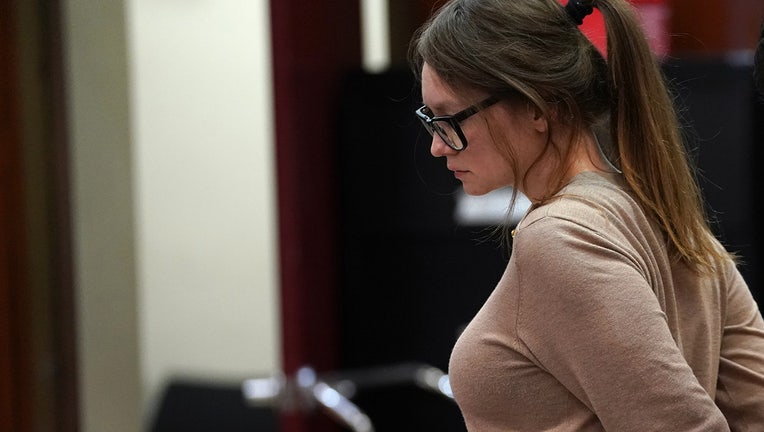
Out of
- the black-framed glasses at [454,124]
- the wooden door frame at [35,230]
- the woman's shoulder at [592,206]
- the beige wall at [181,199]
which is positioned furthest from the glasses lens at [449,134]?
the beige wall at [181,199]

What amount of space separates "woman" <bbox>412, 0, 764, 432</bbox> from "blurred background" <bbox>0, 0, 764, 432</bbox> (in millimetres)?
771

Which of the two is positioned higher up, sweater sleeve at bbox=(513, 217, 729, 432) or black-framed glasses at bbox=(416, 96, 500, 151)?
black-framed glasses at bbox=(416, 96, 500, 151)

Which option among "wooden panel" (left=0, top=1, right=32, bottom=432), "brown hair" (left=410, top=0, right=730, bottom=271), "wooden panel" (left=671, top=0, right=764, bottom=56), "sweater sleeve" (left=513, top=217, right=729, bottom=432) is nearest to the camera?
"sweater sleeve" (left=513, top=217, right=729, bottom=432)

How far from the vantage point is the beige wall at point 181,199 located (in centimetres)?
251

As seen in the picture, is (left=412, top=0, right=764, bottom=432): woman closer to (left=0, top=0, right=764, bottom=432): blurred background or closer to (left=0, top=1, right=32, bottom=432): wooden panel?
(left=0, top=0, right=764, bottom=432): blurred background

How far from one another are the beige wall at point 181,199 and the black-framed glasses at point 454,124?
145 cm

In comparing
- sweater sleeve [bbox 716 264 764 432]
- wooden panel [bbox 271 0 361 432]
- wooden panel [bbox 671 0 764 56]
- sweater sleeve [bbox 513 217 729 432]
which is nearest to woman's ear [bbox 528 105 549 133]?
sweater sleeve [bbox 513 217 729 432]

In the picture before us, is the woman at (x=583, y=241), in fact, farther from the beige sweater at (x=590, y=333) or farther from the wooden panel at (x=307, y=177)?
the wooden panel at (x=307, y=177)

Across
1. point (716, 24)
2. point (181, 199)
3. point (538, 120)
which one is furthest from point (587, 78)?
point (181, 199)

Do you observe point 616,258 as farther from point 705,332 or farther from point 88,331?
point 88,331

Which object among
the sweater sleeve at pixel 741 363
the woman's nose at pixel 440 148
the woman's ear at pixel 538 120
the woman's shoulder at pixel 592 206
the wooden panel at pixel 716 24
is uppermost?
the wooden panel at pixel 716 24

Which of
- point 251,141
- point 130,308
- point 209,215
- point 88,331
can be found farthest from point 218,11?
point 88,331

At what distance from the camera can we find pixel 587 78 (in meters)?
1.04

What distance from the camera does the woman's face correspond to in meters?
1.03
